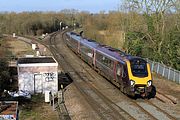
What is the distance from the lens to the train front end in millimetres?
23875

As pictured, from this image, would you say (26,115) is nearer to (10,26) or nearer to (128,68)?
(128,68)

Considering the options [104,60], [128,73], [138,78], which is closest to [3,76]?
[104,60]

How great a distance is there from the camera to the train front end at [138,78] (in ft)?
78.3

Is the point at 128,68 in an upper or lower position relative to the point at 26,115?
upper

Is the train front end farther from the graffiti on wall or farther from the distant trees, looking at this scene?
the distant trees

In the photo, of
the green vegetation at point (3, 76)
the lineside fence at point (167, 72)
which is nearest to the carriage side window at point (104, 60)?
the lineside fence at point (167, 72)

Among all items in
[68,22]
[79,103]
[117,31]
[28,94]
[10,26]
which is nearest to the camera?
[79,103]

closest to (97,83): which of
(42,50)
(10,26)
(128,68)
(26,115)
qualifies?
(128,68)

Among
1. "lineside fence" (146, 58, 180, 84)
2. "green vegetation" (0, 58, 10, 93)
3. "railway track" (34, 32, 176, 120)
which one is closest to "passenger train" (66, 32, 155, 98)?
"railway track" (34, 32, 176, 120)

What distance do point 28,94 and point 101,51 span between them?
9.29 metres

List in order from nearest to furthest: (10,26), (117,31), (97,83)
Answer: (97,83), (117,31), (10,26)

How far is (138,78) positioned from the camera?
79.0 ft

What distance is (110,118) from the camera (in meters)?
20.0

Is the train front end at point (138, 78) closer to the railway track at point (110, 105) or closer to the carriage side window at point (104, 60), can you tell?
the railway track at point (110, 105)
